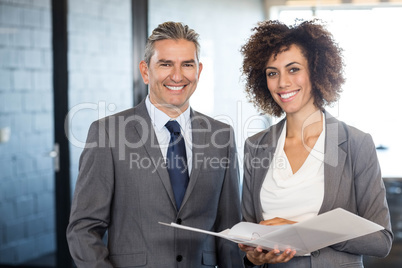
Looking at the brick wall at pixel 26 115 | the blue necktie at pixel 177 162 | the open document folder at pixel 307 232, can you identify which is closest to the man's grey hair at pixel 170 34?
the blue necktie at pixel 177 162

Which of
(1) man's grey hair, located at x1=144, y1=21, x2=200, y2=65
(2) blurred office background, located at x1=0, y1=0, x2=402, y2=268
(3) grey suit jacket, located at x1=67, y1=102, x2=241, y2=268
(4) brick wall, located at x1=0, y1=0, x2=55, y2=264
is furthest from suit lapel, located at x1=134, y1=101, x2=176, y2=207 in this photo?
(4) brick wall, located at x1=0, y1=0, x2=55, y2=264

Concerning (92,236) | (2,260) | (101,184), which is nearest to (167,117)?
(101,184)

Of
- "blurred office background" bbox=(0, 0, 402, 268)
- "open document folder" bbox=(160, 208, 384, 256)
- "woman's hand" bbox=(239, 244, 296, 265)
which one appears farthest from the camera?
"blurred office background" bbox=(0, 0, 402, 268)

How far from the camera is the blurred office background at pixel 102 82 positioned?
303cm

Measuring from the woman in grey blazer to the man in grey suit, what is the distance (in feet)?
0.57

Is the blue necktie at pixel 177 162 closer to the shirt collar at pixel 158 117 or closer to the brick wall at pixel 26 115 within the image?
the shirt collar at pixel 158 117

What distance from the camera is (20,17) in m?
3.62

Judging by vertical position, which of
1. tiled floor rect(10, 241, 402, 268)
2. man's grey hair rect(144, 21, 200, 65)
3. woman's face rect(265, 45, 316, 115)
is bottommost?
tiled floor rect(10, 241, 402, 268)

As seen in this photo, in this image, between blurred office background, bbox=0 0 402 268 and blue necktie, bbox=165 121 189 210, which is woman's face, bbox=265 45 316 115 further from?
blurred office background, bbox=0 0 402 268

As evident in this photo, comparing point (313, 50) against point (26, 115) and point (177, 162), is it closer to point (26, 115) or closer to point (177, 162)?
point (177, 162)

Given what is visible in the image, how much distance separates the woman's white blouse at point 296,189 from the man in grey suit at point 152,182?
0.77 feet

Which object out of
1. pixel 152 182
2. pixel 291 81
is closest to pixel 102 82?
pixel 152 182

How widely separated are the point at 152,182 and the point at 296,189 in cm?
51

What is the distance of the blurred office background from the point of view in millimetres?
3031
